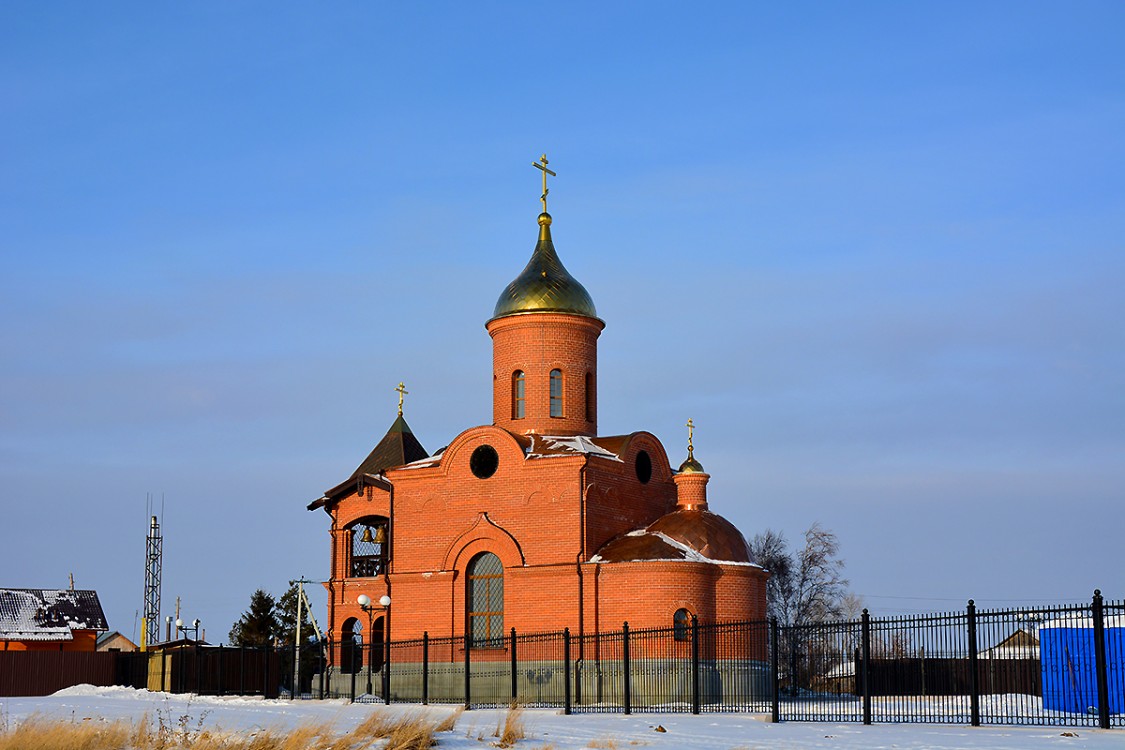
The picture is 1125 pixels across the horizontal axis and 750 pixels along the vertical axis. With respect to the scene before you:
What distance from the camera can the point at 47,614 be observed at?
2060 inches

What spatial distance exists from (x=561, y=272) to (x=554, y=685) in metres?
11.2

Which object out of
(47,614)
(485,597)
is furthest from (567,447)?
(47,614)

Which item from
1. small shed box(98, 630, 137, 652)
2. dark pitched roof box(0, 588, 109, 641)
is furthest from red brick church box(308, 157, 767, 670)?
small shed box(98, 630, 137, 652)

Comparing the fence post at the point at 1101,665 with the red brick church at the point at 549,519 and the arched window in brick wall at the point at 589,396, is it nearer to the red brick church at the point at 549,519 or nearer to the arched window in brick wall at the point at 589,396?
the red brick church at the point at 549,519

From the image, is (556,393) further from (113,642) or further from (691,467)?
(113,642)

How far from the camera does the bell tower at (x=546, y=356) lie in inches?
1356

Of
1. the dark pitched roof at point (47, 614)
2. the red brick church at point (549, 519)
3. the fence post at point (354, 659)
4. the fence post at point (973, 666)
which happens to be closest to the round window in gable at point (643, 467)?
the red brick church at point (549, 519)

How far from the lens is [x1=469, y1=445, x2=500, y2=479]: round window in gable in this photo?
33.0 meters

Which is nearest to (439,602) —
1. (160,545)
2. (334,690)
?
(334,690)

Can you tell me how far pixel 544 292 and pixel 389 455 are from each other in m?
8.57

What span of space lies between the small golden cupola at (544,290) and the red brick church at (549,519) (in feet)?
0.14

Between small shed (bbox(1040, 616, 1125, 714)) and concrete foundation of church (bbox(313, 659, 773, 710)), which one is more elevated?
small shed (bbox(1040, 616, 1125, 714))

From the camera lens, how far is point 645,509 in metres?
33.6

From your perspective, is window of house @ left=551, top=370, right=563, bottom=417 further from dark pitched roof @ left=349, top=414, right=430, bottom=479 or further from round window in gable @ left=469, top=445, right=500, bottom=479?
dark pitched roof @ left=349, top=414, right=430, bottom=479
